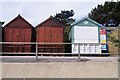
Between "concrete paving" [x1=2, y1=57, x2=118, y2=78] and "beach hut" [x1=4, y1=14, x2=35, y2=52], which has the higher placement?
"beach hut" [x1=4, y1=14, x2=35, y2=52]

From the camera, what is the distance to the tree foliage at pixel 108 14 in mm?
33094

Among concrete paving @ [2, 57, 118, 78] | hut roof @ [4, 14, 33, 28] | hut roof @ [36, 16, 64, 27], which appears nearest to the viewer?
concrete paving @ [2, 57, 118, 78]

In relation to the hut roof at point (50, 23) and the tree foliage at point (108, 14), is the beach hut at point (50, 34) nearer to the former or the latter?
the hut roof at point (50, 23)

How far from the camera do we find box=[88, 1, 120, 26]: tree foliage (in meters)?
33.1

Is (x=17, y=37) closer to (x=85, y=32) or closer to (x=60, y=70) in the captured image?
(x=85, y=32)

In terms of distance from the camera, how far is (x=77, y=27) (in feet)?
65.7

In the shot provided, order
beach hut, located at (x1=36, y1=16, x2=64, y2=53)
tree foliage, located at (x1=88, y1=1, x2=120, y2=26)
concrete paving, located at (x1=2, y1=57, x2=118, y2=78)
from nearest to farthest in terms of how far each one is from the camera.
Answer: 1. concrete paving, located at (x1=2, y1=57, x2=118, y2=78)
2. beach hut, located at (x1=36, y1=16, x2=64, y2=53)
3. tree foliage, located at (x1=88, y1=1, x2=120, y2=26)

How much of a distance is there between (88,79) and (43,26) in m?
11.1

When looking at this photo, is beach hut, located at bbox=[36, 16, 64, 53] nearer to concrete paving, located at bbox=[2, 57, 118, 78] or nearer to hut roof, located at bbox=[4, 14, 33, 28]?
hut roof, located at bbox=[4, 14, 33, 28]

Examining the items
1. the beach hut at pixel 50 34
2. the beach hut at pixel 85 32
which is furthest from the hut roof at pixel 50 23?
the beach hut at pixel 85 32

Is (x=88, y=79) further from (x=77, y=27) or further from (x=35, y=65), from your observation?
(x=77, y=27)

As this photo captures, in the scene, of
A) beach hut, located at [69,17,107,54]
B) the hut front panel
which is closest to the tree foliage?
beach hut, located at [69,17,107,54]

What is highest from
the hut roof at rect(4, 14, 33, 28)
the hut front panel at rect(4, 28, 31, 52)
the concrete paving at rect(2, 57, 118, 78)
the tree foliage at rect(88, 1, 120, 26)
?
the tree foliage at rect(88, 1, 120, 26)

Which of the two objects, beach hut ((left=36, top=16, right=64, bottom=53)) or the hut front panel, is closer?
the hut front panel
